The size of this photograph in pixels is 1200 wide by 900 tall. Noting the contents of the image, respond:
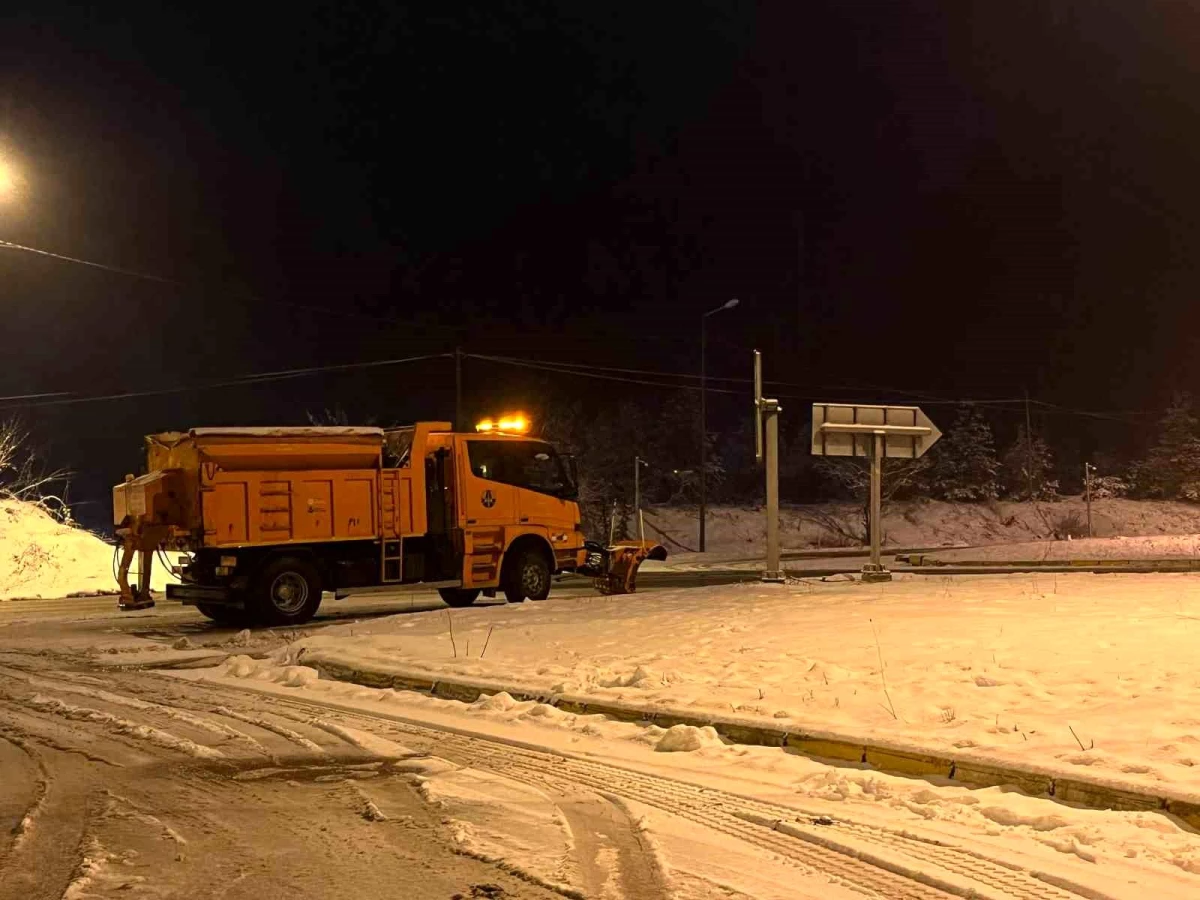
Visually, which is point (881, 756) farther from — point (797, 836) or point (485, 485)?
point (485, 485)

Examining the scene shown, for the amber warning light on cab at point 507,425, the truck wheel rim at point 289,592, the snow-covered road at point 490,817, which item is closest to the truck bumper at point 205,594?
the truck wheel rim at point 289,592

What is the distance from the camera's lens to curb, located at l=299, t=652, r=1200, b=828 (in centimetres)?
548

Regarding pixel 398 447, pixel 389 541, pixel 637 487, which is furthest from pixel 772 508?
pixel 637 487

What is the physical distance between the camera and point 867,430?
19.4m

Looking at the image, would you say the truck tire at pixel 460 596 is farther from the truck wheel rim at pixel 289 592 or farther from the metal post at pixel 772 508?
the metal post at pixel 772 508

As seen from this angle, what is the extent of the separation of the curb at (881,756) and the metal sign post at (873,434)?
1146cm

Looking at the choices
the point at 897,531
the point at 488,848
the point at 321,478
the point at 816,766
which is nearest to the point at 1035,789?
the point at 816,766

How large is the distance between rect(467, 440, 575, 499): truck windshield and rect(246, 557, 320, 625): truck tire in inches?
132

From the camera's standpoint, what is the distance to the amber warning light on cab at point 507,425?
19.0 m

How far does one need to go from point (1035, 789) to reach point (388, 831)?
367 cm

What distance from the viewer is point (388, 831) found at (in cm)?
548

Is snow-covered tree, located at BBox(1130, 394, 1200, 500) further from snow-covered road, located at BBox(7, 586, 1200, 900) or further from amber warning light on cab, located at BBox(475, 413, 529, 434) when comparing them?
snow-covered road, located at BBox(7, 586, 1200, 900)

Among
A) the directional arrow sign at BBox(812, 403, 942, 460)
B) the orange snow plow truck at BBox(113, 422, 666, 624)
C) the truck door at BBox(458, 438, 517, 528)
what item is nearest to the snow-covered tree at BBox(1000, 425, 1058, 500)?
the directional arrow sign at BBox(812, 403, 942, 460)

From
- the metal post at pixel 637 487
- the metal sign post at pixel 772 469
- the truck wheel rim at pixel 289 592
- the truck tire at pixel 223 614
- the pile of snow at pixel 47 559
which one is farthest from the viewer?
the metal post at pixel 637 487
